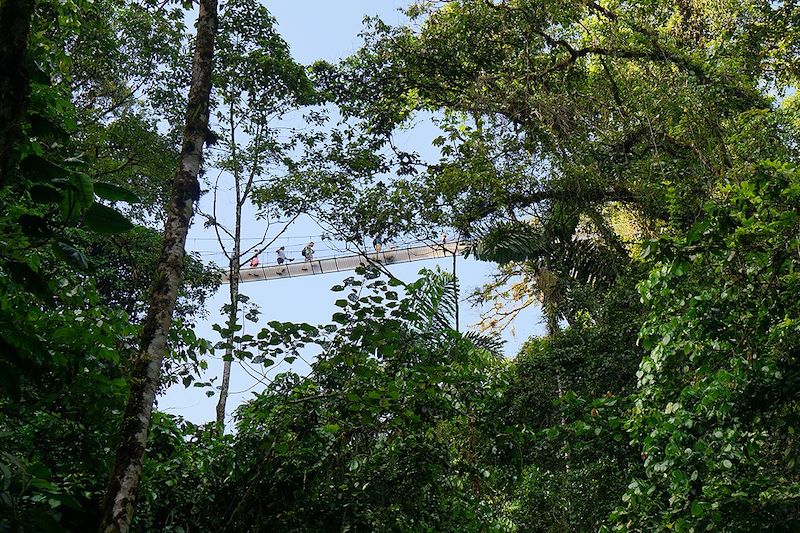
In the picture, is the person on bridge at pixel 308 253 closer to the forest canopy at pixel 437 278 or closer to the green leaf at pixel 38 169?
the forest canopy at pixel 437 278

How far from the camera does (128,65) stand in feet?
37.9

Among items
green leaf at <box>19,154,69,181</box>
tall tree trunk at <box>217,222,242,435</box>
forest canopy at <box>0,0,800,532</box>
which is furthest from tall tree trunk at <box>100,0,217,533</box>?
tall tree trunk at <box>217,222,242,435</box>

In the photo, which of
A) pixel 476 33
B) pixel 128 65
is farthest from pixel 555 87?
pixel 128 65

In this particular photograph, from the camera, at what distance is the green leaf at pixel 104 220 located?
1.35 m

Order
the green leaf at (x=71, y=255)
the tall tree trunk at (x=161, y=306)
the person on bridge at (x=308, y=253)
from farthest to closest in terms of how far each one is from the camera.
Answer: the person on bridge at (x=308, y=253)
the tall tree trunk at (x=161, y=306)
the green leaf at (x=71, y=255)

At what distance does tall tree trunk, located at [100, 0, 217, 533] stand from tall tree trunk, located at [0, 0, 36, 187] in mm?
1905

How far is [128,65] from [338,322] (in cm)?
898

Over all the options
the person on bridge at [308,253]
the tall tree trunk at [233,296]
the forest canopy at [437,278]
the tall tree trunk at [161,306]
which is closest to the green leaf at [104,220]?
the forest canopy at [437,278]

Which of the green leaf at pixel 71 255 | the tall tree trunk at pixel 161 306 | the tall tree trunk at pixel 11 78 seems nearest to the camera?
the tall tree trunk at pixel 11 78

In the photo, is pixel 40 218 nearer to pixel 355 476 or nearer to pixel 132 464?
pixel 132 464

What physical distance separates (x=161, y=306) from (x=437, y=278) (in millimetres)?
1655

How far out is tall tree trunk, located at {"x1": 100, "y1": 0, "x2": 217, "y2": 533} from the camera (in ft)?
9.57

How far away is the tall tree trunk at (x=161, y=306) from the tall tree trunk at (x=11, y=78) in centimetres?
190

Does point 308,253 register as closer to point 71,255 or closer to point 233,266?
point 233,266
